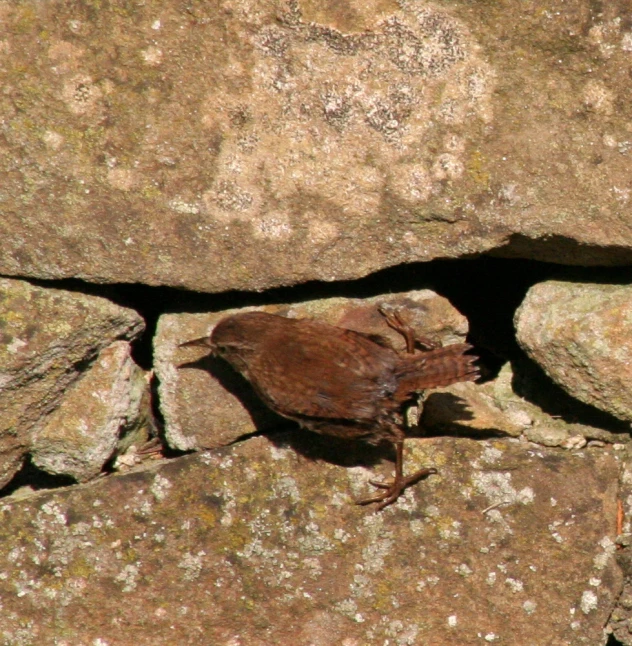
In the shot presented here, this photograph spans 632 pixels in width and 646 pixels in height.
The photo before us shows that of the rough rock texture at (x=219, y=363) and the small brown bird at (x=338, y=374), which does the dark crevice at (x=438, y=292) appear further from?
the small brown bird at (x=338, y=374)

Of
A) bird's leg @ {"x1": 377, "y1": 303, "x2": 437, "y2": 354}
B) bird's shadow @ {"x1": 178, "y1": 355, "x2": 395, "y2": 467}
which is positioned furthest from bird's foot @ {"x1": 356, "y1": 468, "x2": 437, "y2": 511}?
bird's leg @ {"x1": 377, "y1": 303, "x2": 437, "y2": 354}

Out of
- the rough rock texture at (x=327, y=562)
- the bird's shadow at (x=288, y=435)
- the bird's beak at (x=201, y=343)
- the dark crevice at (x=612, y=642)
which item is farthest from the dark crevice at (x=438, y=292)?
the dark crevice at (x=612, y=642)

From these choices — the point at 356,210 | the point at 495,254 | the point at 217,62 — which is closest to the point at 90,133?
the point at 217,62

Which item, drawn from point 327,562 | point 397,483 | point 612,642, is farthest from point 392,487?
point 612,642

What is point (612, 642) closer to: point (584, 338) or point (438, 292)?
point (584, 338)

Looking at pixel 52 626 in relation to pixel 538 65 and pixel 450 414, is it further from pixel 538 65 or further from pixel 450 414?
pixel 538 65

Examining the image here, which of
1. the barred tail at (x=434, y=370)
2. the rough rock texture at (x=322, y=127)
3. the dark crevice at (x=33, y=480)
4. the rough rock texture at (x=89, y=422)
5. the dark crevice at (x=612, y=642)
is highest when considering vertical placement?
the rough rock texture at (x=322, y=127)

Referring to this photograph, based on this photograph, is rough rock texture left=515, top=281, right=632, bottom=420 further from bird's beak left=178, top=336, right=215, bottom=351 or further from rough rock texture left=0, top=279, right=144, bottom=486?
rough rock texture left=0, top=279, right=144, bottom=486
